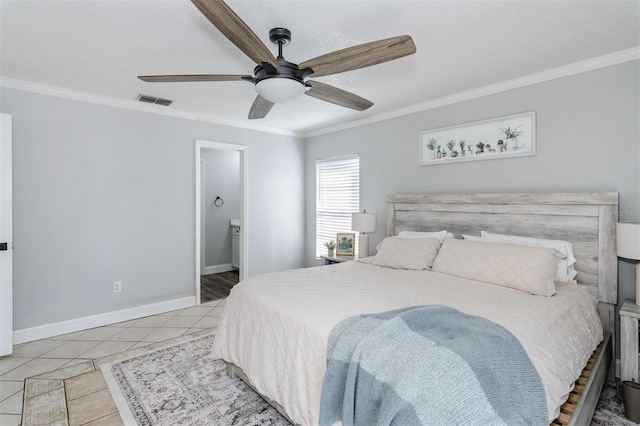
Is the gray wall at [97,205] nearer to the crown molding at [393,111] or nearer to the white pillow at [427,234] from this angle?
the crown molding at [393,111]

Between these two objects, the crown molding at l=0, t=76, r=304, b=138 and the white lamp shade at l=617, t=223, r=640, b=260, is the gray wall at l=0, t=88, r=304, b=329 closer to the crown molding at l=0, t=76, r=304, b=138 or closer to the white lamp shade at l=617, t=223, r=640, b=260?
the crown molding at l=0, t=76, r=304, b=138

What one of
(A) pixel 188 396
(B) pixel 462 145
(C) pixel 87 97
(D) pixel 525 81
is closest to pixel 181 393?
(A) pixel 188 396

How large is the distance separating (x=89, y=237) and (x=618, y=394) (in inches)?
191

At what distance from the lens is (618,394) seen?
7.52 feet

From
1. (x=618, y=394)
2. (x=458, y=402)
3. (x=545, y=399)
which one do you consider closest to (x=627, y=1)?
(x=545, y=399)

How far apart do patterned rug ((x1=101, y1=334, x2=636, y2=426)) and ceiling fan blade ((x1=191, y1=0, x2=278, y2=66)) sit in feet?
7.07

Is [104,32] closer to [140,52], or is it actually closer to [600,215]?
[140,52]

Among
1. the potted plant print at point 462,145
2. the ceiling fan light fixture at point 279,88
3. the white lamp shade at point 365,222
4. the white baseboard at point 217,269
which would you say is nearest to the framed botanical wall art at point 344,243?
the white lamp shade at point 365,222

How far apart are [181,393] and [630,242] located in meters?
3.26

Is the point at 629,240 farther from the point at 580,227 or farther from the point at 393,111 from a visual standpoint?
the point at 393,111

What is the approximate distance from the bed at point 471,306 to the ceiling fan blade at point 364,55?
1.39 m

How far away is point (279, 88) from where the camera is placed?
1994mm

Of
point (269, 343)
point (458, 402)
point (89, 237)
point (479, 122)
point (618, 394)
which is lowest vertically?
point (618, 394)

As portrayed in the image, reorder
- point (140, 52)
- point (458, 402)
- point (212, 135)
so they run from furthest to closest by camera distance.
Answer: point (212, 135)
point (140, 52)
point (458, 402)
